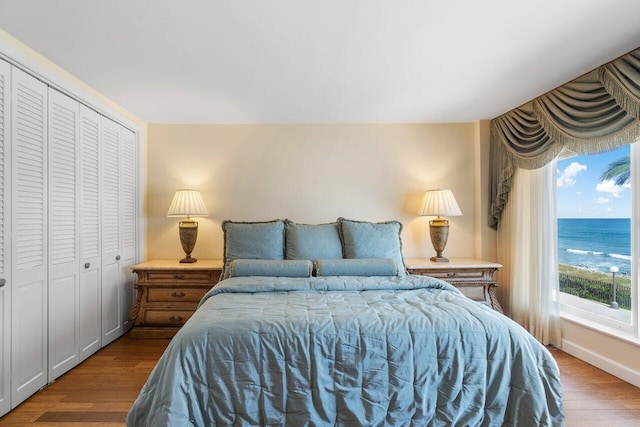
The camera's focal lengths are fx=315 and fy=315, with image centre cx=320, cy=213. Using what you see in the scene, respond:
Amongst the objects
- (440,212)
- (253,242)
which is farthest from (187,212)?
(440,212)

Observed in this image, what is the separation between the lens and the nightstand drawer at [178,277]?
3016mm

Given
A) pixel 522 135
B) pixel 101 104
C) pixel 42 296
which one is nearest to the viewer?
pixel 42 296

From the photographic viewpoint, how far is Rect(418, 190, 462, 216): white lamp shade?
321 centimetres

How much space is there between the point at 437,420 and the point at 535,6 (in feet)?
6.91

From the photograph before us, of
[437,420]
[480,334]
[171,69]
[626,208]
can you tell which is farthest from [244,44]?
[626,208]

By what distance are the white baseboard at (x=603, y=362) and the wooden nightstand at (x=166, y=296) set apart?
3.15m

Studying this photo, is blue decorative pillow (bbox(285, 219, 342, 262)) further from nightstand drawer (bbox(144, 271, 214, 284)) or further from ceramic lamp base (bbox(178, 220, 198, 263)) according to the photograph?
ceramic lamp base (bbox(178, 220, 198, 263))

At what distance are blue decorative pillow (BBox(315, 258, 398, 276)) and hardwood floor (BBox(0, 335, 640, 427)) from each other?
4.51 feet

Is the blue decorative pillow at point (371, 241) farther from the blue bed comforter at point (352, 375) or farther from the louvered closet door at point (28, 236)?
the louvered closet door at point (28, 236)

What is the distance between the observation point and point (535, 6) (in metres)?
1.62

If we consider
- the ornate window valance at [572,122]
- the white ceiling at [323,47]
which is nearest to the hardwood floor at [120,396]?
A: the ornate window valance at [572,122]

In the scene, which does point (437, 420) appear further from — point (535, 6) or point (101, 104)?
point (101, 104)

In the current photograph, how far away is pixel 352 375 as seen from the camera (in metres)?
1.47

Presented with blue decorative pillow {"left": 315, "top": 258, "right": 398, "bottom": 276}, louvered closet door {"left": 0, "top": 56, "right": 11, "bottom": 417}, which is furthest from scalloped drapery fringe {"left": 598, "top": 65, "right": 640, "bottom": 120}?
→ louvered closet door {"left": 0, "top": 56, "right": 11, "bottom": 417}
